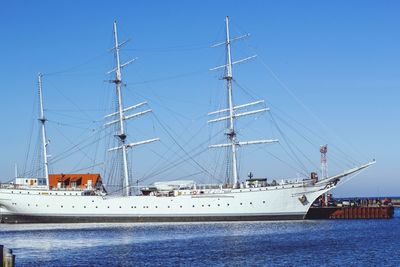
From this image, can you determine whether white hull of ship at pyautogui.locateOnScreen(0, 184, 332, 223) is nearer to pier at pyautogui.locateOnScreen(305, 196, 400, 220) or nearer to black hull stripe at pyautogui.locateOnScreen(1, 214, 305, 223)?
black hull stripe at pyautogui.locateOnScreen(1, 214, 305, 223)

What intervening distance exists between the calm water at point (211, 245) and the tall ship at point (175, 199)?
659 cm

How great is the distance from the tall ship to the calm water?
6.59 m

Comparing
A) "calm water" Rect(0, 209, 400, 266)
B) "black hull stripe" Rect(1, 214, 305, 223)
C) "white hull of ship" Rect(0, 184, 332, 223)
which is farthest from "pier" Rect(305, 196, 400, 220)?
"calm water" Rect(0, 209, 400, 266)

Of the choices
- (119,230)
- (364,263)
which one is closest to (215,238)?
(119,230)

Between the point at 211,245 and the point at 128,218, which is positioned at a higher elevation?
the point at 128,218

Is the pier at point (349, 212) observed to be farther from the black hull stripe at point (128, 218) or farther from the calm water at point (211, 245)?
the calm water at point (211, 245)

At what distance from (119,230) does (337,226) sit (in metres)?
25.0

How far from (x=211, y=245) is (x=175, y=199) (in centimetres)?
3085

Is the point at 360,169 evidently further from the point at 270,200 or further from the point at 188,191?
the point at 188,191

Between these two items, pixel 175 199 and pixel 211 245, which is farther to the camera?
pixel 175 199

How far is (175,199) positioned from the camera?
82375 mm

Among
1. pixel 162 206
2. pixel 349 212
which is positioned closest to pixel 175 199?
pixel 162 206

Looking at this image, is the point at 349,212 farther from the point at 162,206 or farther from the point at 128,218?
the point at 128,218

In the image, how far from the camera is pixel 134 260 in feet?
140
